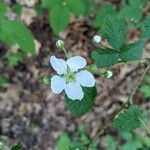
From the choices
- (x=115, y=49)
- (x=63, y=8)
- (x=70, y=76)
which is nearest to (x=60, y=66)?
(x=70, y=76)

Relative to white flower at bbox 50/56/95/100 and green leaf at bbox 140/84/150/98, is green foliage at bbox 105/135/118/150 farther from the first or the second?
white flower at bbox 50/56/95/100

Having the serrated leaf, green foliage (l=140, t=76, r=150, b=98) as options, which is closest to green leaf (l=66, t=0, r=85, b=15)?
the serrated leaf

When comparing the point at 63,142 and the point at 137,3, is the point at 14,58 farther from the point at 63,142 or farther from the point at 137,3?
the point at 137,3

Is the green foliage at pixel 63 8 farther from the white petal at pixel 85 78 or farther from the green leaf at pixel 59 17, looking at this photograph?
the white petal at pixel 85 78

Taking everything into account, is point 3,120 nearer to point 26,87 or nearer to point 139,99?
point 26,87

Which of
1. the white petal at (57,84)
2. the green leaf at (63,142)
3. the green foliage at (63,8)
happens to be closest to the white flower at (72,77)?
the white petal at (57,84)

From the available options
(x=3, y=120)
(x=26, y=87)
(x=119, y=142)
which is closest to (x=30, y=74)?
(x=26, y=87)

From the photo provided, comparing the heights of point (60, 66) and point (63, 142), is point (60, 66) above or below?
above

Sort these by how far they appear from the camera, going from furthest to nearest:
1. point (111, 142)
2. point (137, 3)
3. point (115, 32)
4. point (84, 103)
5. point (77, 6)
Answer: point (111, 142)
point (77, 6)
point (137, 3)
point (115, 32)
point (84, 103)
